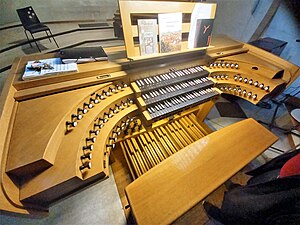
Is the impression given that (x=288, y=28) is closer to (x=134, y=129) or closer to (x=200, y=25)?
(x=200, y=25)

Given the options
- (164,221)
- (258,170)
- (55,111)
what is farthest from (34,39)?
(258,170)

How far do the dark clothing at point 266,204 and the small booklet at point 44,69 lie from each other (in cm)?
165

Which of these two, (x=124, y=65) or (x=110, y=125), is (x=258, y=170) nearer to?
(x=110, y=125)

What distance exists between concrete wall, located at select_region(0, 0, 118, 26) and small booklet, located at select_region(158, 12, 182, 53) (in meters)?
3.18

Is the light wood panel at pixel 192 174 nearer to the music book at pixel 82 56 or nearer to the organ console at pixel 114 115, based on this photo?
the organ console at pixel 114 115

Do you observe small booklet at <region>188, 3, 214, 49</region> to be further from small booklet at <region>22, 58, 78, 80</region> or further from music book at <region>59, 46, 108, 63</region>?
small booklet at <region>22, 58, 78, 80</region>

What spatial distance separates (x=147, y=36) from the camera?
1522 mm

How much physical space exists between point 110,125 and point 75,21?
3.81m

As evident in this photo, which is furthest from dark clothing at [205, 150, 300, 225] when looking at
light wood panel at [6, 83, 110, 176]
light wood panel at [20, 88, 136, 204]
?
light wood panel at [6, 83, 110, 176]

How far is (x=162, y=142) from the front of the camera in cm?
211

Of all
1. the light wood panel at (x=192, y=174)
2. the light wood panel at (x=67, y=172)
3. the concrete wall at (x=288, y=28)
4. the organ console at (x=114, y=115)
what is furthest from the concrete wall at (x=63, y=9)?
the light wood panel at (x=192, y=174)

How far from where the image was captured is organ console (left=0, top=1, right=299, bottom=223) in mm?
886

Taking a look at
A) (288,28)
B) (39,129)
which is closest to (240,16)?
(288,28)

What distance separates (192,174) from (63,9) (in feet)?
14.5
